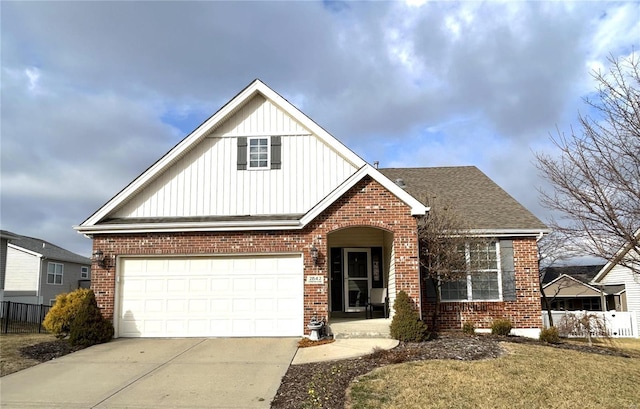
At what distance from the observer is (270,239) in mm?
12758

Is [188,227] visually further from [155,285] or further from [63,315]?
[63,315]

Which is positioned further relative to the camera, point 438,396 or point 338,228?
point 338,228

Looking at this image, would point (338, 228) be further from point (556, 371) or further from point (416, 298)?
point (556, 371)

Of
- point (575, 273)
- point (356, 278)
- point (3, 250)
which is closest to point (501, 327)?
point (356, 278)

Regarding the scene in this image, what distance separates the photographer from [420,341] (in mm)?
11133

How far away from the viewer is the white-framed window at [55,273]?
30984mm

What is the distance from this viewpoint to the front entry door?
1485 centimetres

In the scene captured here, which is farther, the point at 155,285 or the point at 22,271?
the point at 22,271

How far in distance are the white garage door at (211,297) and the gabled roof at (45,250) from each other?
68.2ft

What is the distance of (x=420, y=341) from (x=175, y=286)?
21.9 ft

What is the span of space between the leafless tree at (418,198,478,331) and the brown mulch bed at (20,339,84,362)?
924cm

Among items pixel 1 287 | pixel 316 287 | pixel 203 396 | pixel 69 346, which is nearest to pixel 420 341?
pixel 316 287

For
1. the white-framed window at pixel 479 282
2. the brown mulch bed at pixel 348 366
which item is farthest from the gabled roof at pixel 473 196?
the brown mulch bed at pixel 348 366

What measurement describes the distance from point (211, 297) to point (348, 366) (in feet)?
17.5
